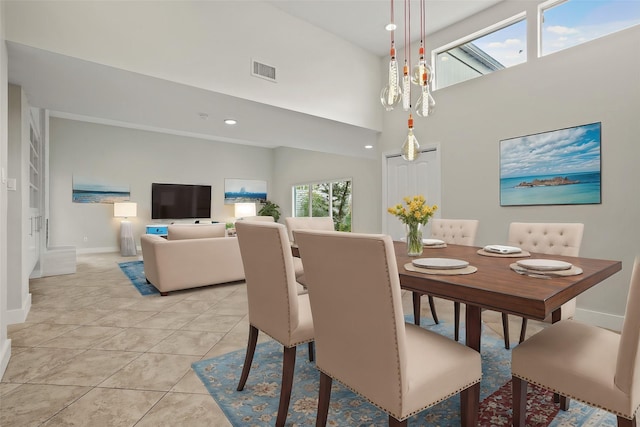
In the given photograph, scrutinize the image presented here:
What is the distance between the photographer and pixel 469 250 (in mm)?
2242

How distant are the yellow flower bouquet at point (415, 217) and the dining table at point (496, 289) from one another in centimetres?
40

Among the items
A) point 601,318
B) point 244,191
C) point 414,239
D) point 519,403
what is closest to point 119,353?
point 414,239

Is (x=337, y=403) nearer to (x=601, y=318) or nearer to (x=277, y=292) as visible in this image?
(x=277, y=292)

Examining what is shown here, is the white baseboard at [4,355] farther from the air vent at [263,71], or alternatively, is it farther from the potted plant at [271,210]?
the potted plant at [271,210]

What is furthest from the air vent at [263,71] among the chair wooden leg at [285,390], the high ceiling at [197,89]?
the chair wooden leg at [285,390]

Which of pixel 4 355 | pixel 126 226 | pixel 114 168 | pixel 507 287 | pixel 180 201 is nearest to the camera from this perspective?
pixel 507 287

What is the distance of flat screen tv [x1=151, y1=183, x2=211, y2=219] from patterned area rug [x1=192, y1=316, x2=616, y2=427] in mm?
6989

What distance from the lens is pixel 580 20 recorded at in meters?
3.11

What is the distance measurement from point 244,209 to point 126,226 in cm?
301

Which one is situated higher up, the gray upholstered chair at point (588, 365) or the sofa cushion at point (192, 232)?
the sofa cushion at point (192, 232)

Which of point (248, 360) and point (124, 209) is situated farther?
point (124, 209)

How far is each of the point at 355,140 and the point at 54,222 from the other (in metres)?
6.74

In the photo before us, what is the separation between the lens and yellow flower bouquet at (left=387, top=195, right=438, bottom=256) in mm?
1945

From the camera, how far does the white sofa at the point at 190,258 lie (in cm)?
380
